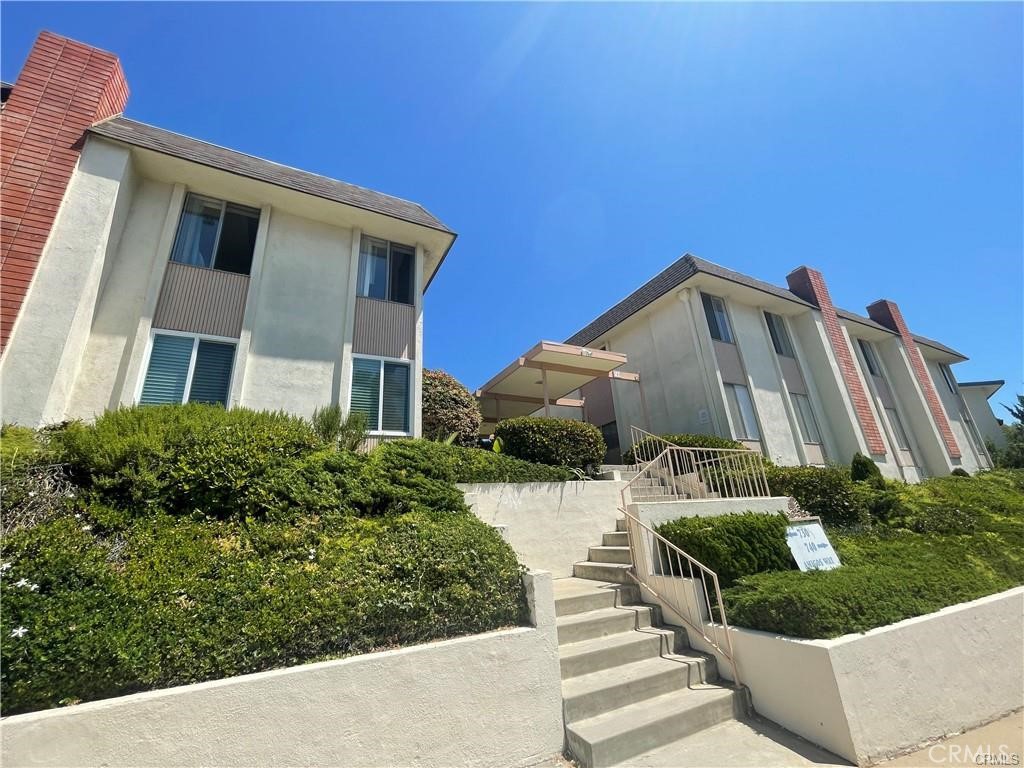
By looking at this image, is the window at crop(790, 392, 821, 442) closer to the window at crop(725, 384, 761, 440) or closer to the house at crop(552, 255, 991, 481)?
the house at crop(552, 255, 991, 481)

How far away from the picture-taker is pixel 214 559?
3570 mm

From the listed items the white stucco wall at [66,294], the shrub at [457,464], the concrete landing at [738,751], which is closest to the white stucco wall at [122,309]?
the white stucco wall at [66,294]

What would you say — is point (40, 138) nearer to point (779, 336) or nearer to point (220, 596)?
point (220, 596)

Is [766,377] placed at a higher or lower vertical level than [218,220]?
lower

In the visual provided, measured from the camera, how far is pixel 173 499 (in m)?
4.20

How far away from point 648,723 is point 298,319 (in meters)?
9.52

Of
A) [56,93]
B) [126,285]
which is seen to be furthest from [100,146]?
[126,285]

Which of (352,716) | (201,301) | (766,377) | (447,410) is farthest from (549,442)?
(766,377)

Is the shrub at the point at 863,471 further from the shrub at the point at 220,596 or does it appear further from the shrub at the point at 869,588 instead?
the shrub at the point at 220,596

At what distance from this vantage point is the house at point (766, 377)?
1423 centimetres

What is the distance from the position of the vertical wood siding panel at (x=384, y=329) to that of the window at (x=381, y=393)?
30 centimetres

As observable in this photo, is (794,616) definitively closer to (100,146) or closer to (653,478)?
(653,478)

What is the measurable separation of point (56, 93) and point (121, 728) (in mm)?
11446

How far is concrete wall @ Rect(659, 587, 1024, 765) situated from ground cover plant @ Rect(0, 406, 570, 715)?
8.71ft
